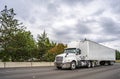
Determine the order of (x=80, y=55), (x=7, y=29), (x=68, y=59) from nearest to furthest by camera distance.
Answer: (x=68, y=59) → (x=80, y=55) → (x=7, y=29)

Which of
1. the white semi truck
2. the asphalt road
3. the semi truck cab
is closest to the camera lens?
the asphalt road

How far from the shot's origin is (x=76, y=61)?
103 feet

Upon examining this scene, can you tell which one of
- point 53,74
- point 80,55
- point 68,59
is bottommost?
point 53,74

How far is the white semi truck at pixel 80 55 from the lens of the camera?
98.5 feet

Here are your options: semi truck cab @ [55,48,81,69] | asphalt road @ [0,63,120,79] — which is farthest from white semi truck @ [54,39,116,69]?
asphalt road @ [0,63,120,79]

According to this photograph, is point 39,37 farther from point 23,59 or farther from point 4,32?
point 23,59

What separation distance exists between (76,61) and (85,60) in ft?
11.0

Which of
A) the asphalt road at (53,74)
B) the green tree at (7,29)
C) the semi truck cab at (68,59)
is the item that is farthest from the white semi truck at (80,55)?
the green tree at (7,29)

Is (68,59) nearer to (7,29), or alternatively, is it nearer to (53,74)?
(53,74)

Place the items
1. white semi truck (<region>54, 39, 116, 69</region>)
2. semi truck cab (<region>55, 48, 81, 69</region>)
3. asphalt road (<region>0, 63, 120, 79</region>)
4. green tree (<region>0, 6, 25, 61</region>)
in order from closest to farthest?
asphalt road (<region>0, 63, 120, 79</region>)
semi truck cab (<region>55, 48, 81, 69</region>)
white semi truck (<region>54, 39, 116, 69</region>)
green tree (<region>0, 6, 25, 61</region>)

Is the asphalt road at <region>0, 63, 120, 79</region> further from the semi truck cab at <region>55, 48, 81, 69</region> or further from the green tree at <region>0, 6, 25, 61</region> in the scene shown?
the green tree at <region>0, 6, 25, 61</region>

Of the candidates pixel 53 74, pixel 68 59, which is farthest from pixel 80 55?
pixel 53 74

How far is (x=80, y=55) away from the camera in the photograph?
108ft

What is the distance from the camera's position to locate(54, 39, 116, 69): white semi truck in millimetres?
30016
